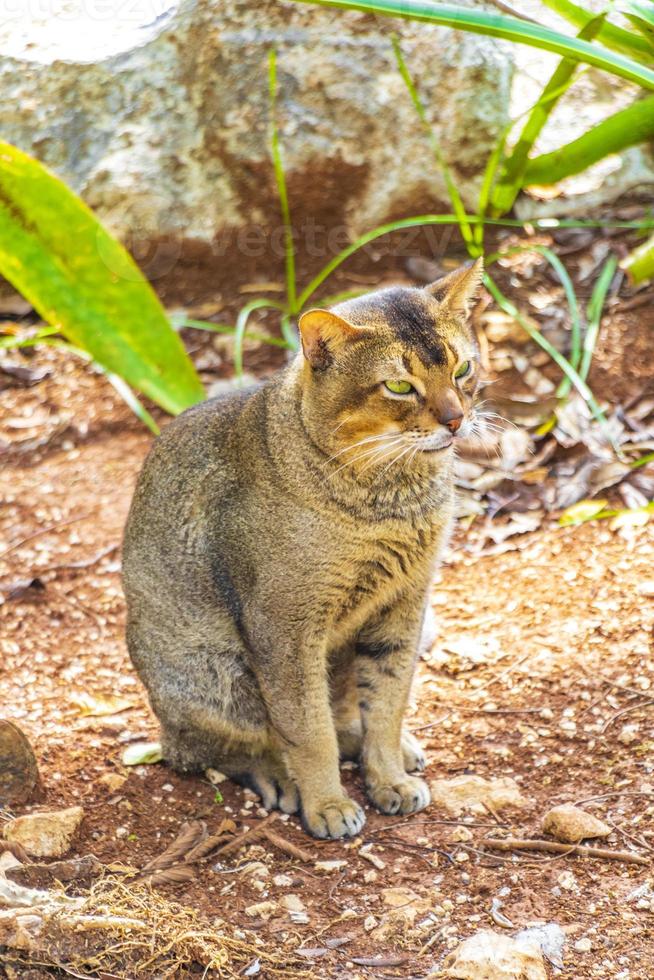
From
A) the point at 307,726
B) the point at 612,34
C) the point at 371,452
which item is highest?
the point at 612,34

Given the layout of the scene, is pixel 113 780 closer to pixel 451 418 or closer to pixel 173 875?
pixel 173 875

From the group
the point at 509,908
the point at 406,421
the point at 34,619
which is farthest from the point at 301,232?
the point at 509,908

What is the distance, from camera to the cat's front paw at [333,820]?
328 cm

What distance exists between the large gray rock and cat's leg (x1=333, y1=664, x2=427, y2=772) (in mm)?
2804

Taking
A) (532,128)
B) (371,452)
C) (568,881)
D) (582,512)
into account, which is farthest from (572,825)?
(532,128)

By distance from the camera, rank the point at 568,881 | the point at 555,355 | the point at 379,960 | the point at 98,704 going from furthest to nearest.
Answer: the point at 555,355 < the point at 98,704 < the point at 568,881 < the point at 379,960

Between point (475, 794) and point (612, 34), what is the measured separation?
272 cm

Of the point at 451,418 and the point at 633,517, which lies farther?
the point at 633,517

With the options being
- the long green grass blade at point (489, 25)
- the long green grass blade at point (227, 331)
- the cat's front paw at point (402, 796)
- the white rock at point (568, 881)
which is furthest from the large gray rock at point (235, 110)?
the white rock at point (568, 881)

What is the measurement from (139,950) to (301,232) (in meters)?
3.92

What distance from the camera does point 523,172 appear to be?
504cm

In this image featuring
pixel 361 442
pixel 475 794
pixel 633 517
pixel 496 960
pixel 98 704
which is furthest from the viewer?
pixel 633 517

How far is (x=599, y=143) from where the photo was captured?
15.2 ft

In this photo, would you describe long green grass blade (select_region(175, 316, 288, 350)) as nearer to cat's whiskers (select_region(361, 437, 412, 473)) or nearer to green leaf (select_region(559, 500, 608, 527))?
green leaf (select_region(559, 500, 608, 527))
